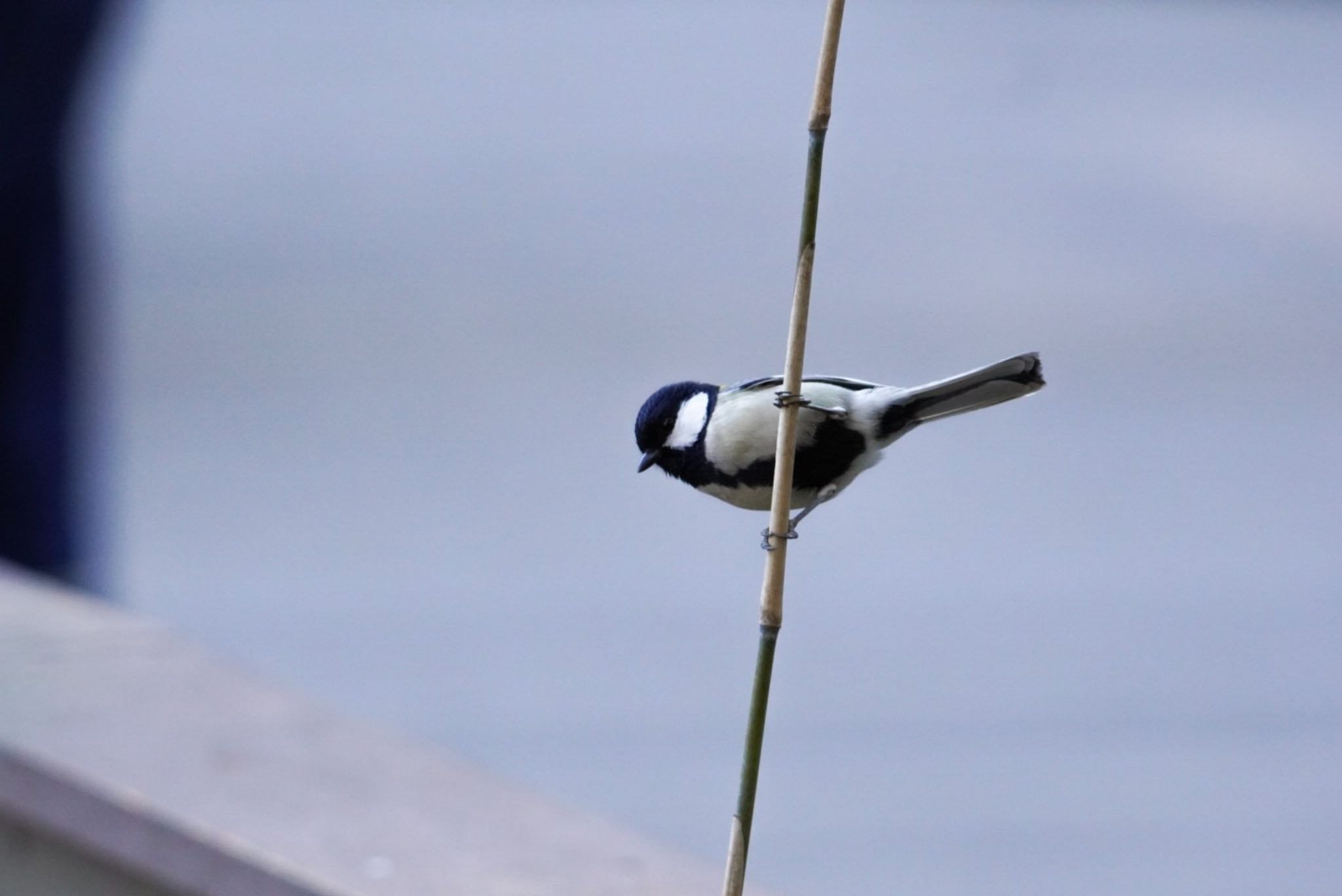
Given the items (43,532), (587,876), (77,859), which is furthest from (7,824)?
(43,532)

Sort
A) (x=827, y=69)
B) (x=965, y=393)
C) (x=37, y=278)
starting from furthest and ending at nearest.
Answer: (x=37, y=278), (x=965, y=393), (x=827, y=69)

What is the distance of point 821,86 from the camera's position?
454mm

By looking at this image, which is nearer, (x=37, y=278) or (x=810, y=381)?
(x=810, y=381)

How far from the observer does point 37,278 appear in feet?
7.38

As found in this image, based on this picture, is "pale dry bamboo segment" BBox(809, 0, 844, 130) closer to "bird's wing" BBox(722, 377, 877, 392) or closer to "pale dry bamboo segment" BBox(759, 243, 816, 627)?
"pale dry bamboo segment" BBox(759, 243, 816, 627)

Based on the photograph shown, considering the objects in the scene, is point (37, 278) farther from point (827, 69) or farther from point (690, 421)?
point (827, 69)

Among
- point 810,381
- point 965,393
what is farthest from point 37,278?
point 965,393

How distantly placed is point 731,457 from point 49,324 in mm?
1931

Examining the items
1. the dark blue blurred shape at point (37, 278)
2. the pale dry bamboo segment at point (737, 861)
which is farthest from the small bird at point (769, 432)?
the dark blue blurred shape at point (37, 278)

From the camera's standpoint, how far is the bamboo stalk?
0.44 metres

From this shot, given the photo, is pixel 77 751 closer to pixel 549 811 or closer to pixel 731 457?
pixel 549 811

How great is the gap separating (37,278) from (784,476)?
206 centimetres

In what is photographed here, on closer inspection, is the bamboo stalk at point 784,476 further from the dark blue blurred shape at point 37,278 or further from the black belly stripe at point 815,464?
the dark blue blurred shape at point 37,278

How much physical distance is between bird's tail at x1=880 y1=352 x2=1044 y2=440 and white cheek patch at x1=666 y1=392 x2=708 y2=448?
8 cm
